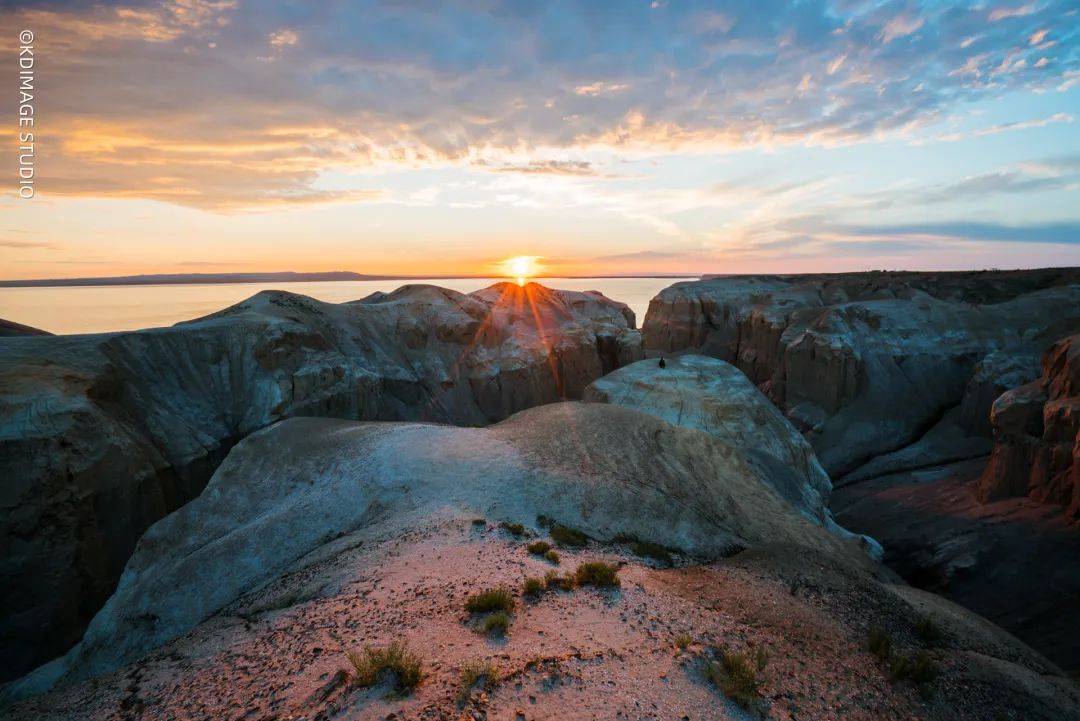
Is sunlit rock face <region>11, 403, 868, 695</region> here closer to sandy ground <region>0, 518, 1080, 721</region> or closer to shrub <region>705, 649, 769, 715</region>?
sandy ground <region>0, 518, 1080, 721</region>

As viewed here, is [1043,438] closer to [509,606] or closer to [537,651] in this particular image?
[509,606]

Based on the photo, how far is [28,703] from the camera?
8039 millimetres

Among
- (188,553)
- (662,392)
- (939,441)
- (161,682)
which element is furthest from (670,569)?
(939,441)

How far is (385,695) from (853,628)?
9473 mm

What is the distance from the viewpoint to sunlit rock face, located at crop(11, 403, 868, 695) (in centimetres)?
1391

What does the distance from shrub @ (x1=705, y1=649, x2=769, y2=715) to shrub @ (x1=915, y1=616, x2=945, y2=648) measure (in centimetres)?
505

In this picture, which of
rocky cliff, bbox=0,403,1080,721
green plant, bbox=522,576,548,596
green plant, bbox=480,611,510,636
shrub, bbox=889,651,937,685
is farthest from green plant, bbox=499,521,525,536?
shrub, bbox=889,651,937,685

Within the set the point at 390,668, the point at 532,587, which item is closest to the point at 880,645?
the point at 532,587

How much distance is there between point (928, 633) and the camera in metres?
10.9

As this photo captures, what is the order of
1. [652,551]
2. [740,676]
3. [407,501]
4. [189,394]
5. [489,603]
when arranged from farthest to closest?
[189,394] → [407,501] → [652,551] → [489,603] → [740,676]

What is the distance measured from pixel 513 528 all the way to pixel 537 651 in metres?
5.20

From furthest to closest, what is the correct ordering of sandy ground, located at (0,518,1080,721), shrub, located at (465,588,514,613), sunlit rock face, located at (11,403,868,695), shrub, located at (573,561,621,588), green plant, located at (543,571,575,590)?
sunlit rock face, located at (11,403,868,695) → shrub, located at (573,561,621,588) → green plant, located at (543,571,575,590) → shrub, located at (465,588,514,613) → sandy ground, located at (0,518,1080,721)

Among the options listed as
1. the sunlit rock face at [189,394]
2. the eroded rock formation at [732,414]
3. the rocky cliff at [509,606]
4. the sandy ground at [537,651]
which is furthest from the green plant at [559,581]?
the sunlit rock face at [189,394]

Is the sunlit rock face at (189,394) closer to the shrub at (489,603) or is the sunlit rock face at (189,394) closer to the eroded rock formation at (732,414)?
the eroded rock formation at (732,414)
